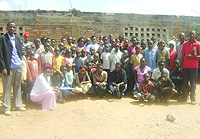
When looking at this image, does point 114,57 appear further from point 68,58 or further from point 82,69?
point 68,58

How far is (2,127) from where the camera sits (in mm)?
3781

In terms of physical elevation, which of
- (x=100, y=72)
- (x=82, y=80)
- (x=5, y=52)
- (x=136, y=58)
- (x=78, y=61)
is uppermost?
(x=5, y=52)

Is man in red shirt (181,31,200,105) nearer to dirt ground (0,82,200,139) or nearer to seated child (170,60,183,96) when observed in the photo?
seated child (170,60,183,96)

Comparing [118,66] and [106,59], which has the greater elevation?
[106,59]

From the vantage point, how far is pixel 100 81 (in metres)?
5.88

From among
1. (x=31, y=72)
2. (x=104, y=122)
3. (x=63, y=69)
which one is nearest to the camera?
(x=104, y=122)

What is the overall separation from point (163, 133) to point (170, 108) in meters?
1.53

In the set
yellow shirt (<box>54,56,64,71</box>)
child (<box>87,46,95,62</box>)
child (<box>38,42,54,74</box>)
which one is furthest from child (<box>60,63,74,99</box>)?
child (<box>87,46,95,62</box>)

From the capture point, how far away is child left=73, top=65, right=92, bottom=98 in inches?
224

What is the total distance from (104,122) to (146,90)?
2.00 m

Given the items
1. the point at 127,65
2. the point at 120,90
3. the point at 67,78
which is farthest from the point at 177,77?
the point at 67,78

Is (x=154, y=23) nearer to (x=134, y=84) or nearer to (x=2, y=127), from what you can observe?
(x=134, y=84)

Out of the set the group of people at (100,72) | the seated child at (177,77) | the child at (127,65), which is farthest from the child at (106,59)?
the seated child at (177,77)

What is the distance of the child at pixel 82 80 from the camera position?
18.6 ft
